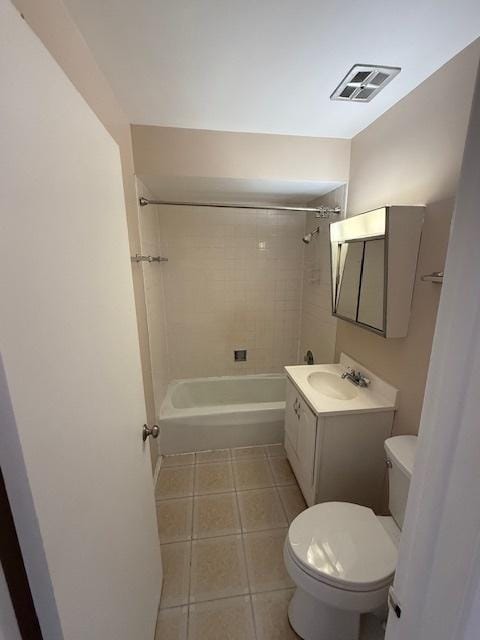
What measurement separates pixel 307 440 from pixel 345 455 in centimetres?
22

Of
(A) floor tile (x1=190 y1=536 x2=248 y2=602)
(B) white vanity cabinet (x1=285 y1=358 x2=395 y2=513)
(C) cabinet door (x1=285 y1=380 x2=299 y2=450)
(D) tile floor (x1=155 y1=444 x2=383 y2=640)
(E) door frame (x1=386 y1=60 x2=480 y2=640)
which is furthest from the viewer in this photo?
(C) cabinet door (x1=285 y1=380 x2=299 y2=450)

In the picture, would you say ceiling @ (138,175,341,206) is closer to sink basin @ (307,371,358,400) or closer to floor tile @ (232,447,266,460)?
sink basin @ (307,371,358,400)

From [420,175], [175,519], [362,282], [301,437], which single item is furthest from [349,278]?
[175,519]

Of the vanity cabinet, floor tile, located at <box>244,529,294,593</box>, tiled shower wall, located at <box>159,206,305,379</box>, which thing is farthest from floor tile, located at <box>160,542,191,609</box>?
tiled shower wall, located at <box>159,206,305,379</box>

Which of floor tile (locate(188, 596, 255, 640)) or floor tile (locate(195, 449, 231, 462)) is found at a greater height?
floor tile (locate(195, 449, 231, 462))

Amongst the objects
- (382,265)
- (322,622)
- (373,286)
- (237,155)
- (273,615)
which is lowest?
(273,615)

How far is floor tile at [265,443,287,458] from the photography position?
2205 mm

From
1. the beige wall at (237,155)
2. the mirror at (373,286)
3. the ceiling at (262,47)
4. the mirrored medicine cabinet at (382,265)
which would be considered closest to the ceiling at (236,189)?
the beige wall at (237,155)

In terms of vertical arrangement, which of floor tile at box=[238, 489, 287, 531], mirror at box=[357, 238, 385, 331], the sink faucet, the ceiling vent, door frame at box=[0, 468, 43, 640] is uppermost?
the ceiling vent

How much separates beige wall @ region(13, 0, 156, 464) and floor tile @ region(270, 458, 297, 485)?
1083 millimetres

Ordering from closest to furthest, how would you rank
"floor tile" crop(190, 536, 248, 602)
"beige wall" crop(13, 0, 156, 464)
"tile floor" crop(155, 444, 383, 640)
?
1. "beige wall" crop(13, 0, 156, 464)
2. "tile floor" crop(155, 444, 383, 640)
3. "floor tile" crop(190, 536, 248, 602)

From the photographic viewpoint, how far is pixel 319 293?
2377 mm

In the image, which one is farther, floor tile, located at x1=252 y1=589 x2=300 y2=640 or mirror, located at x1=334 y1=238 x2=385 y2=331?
mirror, located at x1=334 y1=238 x2=385 y2=331

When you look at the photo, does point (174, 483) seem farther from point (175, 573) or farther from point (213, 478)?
point (175, 573)
